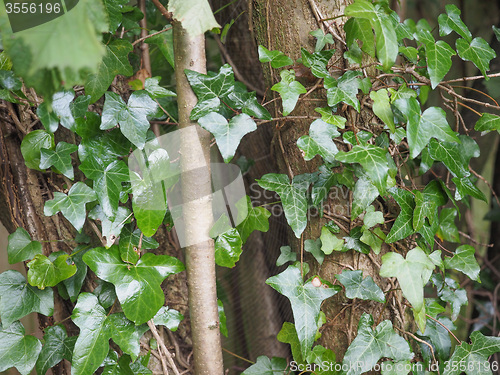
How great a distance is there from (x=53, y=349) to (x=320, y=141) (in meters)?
0.70

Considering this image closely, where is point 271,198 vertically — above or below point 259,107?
below

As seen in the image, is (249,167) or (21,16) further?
(249,167)

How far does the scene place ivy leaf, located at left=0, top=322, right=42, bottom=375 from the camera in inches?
29.4

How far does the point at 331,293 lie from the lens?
76cm

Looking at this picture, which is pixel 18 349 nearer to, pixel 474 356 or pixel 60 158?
pixel 60 158

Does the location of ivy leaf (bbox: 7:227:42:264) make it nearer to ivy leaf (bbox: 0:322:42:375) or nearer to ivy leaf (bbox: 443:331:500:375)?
ivy leaf (bbox: 0:322:42:375)

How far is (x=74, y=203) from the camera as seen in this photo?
0.75 metres

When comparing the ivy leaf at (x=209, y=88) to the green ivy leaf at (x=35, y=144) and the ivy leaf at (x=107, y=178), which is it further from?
the green ivy leaf at (x=35, y=144)

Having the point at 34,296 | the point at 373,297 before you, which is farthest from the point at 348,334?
the point at 34,296

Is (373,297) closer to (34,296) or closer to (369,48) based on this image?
(369,48)

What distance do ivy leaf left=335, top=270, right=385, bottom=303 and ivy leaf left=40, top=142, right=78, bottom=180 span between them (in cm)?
59

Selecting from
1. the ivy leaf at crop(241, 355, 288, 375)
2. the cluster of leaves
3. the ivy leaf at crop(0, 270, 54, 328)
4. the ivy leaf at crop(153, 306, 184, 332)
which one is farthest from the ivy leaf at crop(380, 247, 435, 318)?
the ivy leaf at crop(0, 270, 54, 328)

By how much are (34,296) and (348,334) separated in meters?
0.67

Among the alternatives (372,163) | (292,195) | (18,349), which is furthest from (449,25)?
(18,349)
